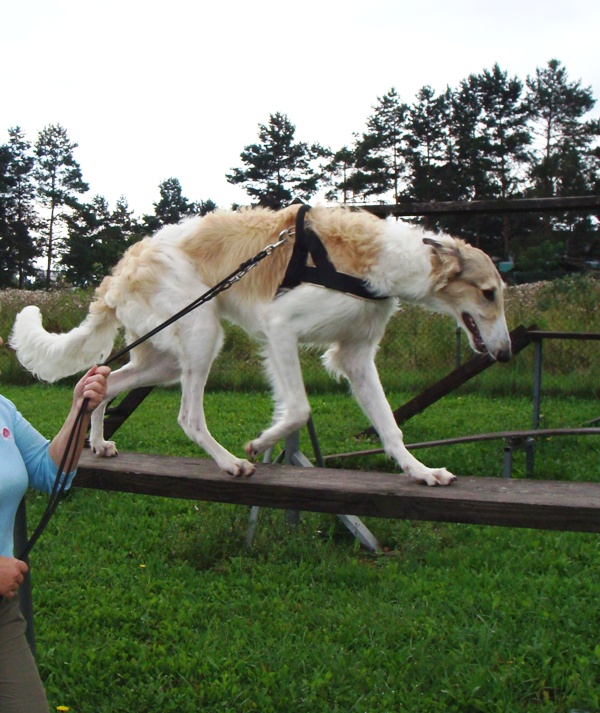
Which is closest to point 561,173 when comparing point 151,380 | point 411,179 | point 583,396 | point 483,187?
point 483,187

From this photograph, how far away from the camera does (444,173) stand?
36.3m

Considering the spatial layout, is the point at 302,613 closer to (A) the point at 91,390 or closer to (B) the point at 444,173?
(A) the point at 91,390

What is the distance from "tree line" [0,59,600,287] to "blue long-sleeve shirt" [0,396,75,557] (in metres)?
25.3

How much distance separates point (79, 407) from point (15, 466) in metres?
0.27

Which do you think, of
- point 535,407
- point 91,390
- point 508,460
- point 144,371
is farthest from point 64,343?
point 535,407

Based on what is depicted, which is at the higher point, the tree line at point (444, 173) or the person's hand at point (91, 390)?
the tree line at point (444, 173)

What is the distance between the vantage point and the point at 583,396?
9.45 m

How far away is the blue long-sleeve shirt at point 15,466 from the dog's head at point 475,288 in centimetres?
208

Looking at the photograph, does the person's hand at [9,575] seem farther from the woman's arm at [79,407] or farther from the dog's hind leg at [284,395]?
the dog's hind leg at [284,395]

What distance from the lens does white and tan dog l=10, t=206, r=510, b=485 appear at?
12.0 feet

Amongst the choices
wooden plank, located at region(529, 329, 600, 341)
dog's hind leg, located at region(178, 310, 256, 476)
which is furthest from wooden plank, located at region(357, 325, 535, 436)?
dog's hind leg, located at region(178, 310, 256, 476)

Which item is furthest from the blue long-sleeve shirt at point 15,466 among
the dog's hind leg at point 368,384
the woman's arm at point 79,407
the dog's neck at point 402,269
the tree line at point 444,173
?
the tree line at point 444,173

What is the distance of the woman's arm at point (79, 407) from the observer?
→ 2.42 meters

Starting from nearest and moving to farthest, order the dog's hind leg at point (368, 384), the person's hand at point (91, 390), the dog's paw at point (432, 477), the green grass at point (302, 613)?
the person's hand at point (91, 390), the green grass at point (302, 613), the dog's paw at point (432, 477), the dog's hind leg at point (368, 384)
